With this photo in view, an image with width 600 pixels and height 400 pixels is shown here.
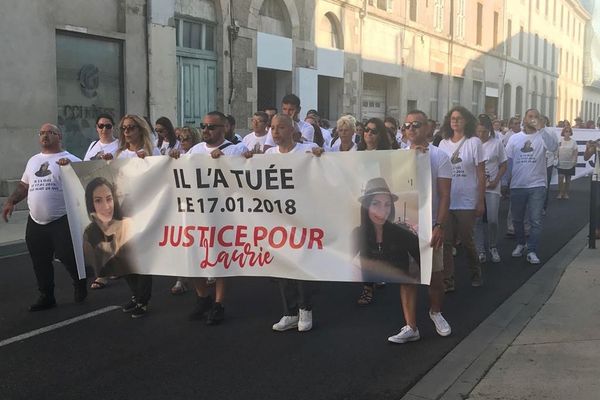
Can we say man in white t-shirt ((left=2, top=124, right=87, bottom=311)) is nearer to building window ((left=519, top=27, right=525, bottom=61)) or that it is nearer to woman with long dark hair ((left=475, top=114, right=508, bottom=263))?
woman with long dark hair ((left=475, top=114, right=508, bottom=263))

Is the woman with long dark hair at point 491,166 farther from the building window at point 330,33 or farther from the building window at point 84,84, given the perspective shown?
the building window at point 330,33

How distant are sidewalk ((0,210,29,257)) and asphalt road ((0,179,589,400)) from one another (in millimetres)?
2109

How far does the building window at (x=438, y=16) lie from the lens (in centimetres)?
2888

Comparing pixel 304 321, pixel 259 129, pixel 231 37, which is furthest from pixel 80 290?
pixel 231 37

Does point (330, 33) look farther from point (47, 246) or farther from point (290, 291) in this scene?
point (290, 291)

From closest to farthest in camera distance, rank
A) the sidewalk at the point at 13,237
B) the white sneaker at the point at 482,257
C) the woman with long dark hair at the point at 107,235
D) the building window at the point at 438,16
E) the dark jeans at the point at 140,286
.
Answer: the woman with long dark hair at the point at 107,235
the dark jeans at the point at 140,286
the white sneaker at the point at 482,257
the sidewalk at the point at 13,237
the building window at the point at 438,16

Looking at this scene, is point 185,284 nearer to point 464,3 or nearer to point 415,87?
point 415,87

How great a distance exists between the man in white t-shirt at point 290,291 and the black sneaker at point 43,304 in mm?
2216

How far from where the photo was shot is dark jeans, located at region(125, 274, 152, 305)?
220 inches

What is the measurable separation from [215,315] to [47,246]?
5.83 ft

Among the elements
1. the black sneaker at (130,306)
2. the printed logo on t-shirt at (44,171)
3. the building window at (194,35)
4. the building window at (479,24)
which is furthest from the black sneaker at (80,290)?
the building window at (479,24)

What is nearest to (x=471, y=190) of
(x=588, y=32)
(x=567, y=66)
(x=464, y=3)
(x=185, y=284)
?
(x=185, y=284)

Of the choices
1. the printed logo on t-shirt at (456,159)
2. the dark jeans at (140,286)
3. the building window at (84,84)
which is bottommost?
the dark jeans at (140,286)

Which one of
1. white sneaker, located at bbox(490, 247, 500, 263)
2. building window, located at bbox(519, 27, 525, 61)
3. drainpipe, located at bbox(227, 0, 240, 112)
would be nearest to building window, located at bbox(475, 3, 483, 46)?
building window, located at bbox(519, 27, 525, 61)
